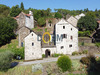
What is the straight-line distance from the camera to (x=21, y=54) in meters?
27.2

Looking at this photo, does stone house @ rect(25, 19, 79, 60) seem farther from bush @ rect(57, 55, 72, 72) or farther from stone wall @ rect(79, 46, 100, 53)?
bush @ rect(57, 55, 72, 72)

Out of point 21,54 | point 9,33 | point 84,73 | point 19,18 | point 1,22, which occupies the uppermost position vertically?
point 19,18

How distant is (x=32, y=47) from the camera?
2619 cm

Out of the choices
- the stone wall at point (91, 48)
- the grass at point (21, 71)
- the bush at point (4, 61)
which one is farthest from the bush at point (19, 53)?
the stone wall at point (91, 48)

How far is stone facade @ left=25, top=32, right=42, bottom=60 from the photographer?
25891 millimetres

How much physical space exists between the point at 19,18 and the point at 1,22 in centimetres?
891

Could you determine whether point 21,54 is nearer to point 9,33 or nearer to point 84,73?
point 9,33

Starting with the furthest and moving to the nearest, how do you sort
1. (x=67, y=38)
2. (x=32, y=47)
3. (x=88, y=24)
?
1. (x=88, y=24)
2. (x=67, y=38)
3. (x=32, y=47)

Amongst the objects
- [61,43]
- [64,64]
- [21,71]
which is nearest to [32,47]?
[21,71]

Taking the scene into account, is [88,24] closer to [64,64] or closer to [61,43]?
[61,43]

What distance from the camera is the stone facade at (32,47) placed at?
25.9 m

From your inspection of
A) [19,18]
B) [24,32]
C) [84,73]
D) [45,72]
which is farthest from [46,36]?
[19,18]

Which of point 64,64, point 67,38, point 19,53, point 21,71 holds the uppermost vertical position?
point 67,38

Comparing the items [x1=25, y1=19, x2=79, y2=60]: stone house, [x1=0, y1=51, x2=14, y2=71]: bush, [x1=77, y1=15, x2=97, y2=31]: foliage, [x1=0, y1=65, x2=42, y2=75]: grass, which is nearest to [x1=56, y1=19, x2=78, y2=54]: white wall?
[x1=25, y1=19, x2=79, y2=60]: stone house
